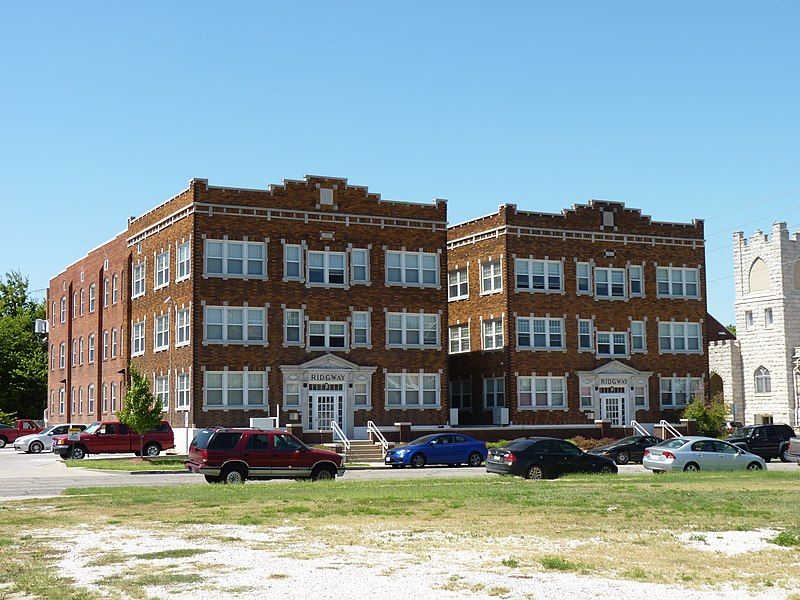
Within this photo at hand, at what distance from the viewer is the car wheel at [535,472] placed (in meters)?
34.8

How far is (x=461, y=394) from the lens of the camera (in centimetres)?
6372

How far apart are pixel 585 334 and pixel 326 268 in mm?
15724

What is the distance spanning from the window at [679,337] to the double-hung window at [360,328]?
1810 centimetres

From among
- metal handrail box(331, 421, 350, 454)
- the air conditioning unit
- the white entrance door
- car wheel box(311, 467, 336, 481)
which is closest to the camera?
car wheel box(311, 467, 336, 481)

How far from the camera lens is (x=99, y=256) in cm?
7106

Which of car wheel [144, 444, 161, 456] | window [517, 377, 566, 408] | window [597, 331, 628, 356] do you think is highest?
window [597, 331, 628, 356]

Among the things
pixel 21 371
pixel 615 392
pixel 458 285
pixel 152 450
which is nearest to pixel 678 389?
pixel 615 392

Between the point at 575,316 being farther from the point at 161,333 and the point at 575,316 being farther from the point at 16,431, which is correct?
the point at 16,431

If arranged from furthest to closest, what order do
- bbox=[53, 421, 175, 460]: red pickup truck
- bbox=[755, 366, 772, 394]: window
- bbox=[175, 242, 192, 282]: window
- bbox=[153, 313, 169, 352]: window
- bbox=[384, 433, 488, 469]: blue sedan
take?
1. bbox=[755, 366, 772, 394]: window
2. bbox=[153, 313, 169, 352]: window
3. bbox=[175, 242, 192, 282]: window
4. bbox=[53, 421, 175, 460]: red pickup truck
5. bbox=[384, 433, 488, 469]: blue sedan

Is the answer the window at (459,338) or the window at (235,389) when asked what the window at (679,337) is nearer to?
the window at (459,338)

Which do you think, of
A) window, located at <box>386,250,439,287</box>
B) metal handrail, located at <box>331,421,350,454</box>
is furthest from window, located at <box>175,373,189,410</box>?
window, located at <box>386,250,439,287</box>

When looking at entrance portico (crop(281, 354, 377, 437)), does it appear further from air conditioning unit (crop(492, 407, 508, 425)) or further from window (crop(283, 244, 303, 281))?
air conditioning unit (crop(492, 407, 508, 425))

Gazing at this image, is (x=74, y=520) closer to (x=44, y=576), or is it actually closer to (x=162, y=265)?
(x=44, y=576)

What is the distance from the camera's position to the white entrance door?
54.9 m
